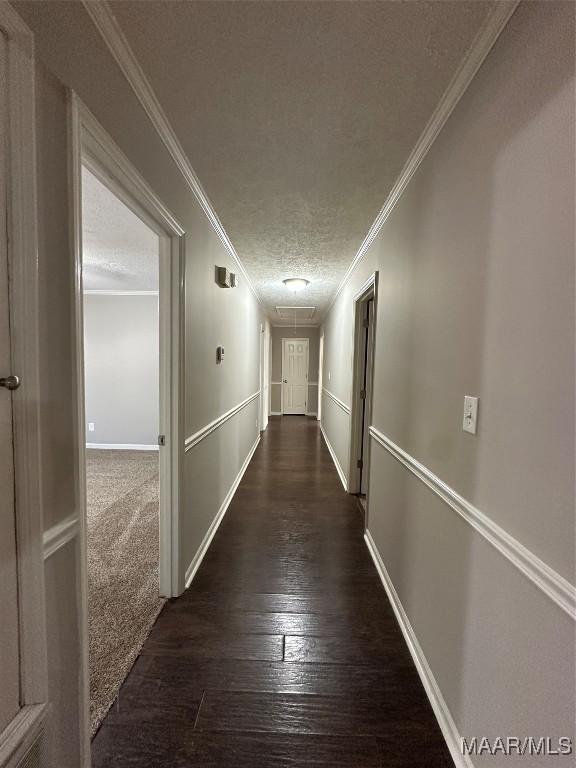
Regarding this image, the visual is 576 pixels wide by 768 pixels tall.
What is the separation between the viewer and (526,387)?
813 millimetres

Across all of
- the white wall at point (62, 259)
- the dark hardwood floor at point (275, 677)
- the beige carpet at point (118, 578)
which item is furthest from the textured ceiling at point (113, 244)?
the dark hardwood floor at point (275, 677)

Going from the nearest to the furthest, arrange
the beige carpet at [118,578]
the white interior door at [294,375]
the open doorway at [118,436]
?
the beige carpet at [118,578]
the open doorway at [118,436]
the white interior door at [294,375]

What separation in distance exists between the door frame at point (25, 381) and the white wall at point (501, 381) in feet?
4.14

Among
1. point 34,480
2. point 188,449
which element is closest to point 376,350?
point 188,449

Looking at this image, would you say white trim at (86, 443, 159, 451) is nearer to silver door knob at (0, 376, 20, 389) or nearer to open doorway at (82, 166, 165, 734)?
open doorway at (82, 166, 165, 734)

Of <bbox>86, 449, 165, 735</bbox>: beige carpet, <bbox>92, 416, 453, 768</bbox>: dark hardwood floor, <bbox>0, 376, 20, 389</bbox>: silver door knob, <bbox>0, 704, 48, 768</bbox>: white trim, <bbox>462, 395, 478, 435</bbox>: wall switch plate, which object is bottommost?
<bbox>92, 416, 453, 768</bbox>: dark hardwood floor

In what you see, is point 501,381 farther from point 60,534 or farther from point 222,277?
point 222,277

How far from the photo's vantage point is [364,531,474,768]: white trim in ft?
3.48

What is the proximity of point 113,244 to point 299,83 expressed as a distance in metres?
2.42

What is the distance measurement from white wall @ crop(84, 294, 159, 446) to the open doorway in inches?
0.6

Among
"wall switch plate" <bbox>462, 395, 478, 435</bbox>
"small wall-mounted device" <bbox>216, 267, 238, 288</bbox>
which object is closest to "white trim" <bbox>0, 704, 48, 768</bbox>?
"wall switch plate" <bbox>462, 395, 478, 435</bbox>

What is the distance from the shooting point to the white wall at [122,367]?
187 inches

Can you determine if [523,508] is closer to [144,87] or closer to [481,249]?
[481,249]

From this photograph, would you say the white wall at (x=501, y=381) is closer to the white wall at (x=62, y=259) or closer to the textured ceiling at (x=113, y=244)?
the white wall at (x=62, y=259)
